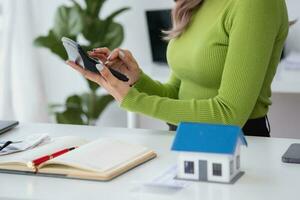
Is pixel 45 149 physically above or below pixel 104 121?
above

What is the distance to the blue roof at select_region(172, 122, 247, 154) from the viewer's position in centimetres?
133

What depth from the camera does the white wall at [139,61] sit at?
3254 millimetres

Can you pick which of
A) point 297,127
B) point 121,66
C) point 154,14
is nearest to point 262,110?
point 121,66

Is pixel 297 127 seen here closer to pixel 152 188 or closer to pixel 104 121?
pixel 104 121

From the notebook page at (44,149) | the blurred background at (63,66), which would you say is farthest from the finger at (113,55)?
the blurred background at (63,66)

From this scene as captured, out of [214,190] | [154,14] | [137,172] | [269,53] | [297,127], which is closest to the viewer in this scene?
[214,190]

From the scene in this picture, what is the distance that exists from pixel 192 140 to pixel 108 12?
251 cm

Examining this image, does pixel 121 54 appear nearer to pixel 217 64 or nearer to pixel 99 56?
pixel 99 56

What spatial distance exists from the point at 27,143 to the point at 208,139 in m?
0.55

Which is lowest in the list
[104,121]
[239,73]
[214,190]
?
[104,121]

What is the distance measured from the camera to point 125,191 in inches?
52.0

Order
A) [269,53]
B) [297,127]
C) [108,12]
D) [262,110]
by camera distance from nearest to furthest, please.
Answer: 1. [269,53]
2. [262,110]
3. [297,127]
4. [108,12]

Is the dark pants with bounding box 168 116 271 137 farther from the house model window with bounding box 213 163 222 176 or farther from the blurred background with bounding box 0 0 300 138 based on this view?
the blurred background with bounding box 0 0 300 138

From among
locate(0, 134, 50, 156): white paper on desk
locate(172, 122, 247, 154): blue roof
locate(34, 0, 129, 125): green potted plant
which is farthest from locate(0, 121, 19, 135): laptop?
locate(34, 0, 129, 125): green potted plant
